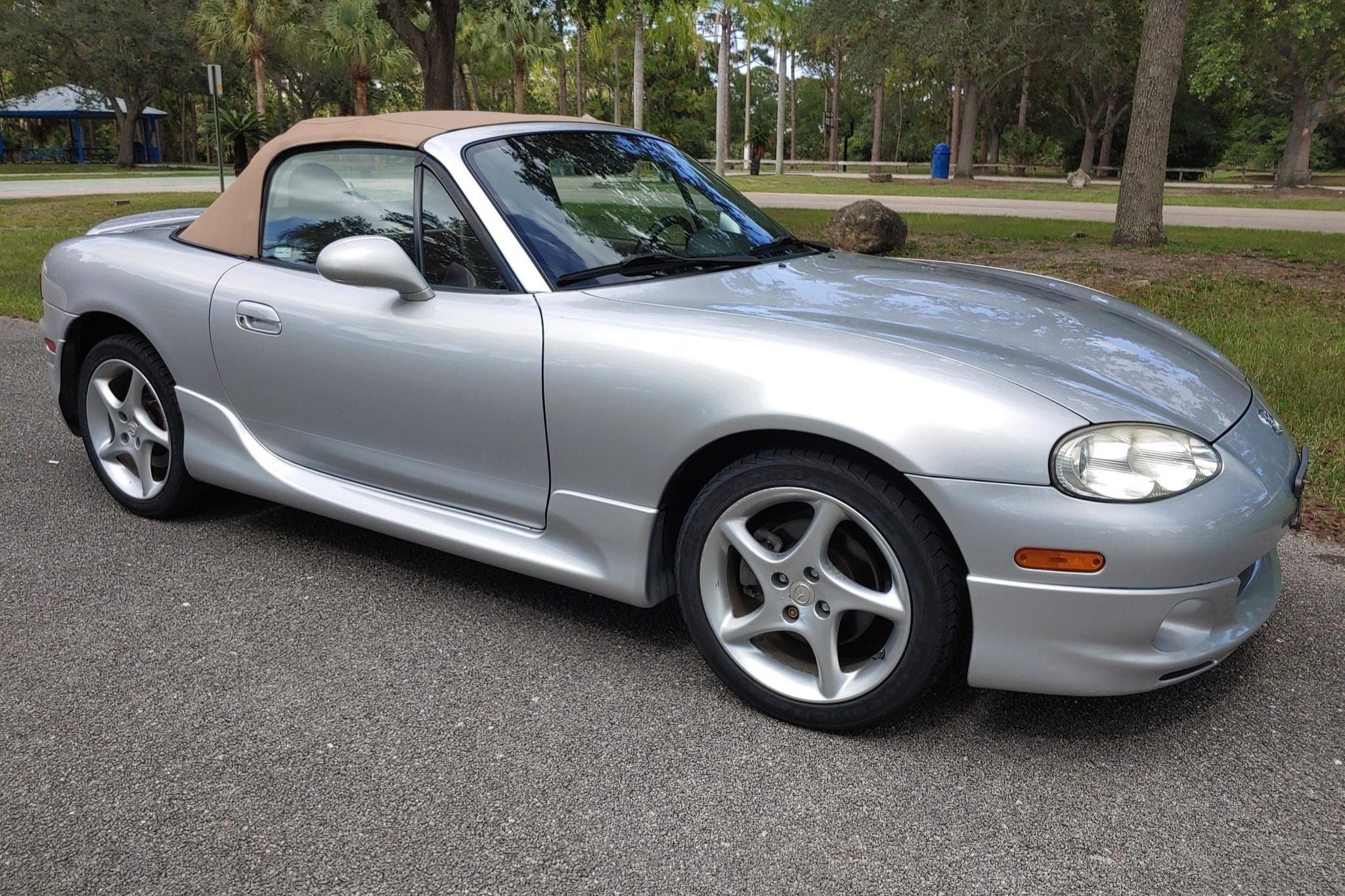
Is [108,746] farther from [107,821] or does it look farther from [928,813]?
[928,813]

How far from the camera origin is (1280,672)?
3.00m

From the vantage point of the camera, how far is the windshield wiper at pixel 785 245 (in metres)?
3.61

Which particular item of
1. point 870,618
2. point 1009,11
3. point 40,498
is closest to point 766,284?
point 870,618

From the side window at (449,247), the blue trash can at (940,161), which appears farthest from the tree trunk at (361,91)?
the side window at (449,247)

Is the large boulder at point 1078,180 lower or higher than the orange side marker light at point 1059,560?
higher

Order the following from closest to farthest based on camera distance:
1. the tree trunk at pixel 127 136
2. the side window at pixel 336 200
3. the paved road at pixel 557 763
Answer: the paved road at pixel 557 763
the side window at pixel 336 200
the tree trunk at pixel 127 136

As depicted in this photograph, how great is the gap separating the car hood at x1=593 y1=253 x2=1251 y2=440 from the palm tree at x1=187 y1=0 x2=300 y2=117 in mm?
39239

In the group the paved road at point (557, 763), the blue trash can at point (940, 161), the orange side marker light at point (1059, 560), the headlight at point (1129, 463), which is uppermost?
the blue trash can at point (940, 161)

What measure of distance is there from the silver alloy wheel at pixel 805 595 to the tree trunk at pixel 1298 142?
35.3m

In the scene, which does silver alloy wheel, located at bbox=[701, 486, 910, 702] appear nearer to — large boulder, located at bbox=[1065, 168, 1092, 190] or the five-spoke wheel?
the five-spoke wheel

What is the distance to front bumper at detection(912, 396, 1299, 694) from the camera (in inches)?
90.7

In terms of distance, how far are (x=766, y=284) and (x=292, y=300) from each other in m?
1.51

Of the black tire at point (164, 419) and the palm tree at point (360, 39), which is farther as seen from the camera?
the palm tree at point (360, 39)

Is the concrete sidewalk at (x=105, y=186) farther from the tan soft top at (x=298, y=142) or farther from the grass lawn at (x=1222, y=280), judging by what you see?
the tan soft top at (x=298, y=142)
